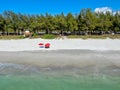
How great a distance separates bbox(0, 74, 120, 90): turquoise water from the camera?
434 inches

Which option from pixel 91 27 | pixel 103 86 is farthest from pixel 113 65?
pixel 91 27

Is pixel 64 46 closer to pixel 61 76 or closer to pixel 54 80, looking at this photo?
pixel 61 76

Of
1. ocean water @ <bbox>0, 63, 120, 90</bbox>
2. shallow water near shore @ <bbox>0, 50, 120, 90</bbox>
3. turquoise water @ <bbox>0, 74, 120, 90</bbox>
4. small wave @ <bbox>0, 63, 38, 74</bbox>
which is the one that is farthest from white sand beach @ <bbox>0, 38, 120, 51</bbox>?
turquoise water @ <bbox>0, 74, 120, 90</bbox>

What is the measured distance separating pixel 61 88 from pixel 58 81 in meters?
1.16

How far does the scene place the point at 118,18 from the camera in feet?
208

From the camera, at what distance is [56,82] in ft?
39.1

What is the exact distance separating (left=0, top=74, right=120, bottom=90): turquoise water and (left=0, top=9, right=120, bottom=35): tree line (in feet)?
164

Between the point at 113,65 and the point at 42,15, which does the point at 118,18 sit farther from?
the point at 113,65

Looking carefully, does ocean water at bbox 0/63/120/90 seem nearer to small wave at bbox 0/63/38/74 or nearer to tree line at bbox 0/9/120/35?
small wave at bbox 0/63/38/74

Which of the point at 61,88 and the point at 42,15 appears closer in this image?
the point at 61,88

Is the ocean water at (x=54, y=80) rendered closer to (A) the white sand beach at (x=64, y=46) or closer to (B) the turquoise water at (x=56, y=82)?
(B) the turquoise water at (x=56, y=82)

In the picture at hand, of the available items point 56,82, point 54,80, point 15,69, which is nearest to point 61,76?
point 54,80

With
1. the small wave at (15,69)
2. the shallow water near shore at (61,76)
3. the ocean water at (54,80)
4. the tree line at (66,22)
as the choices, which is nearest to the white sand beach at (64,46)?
the shallow water near shore at (61,76)

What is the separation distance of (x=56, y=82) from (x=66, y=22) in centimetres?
5229
